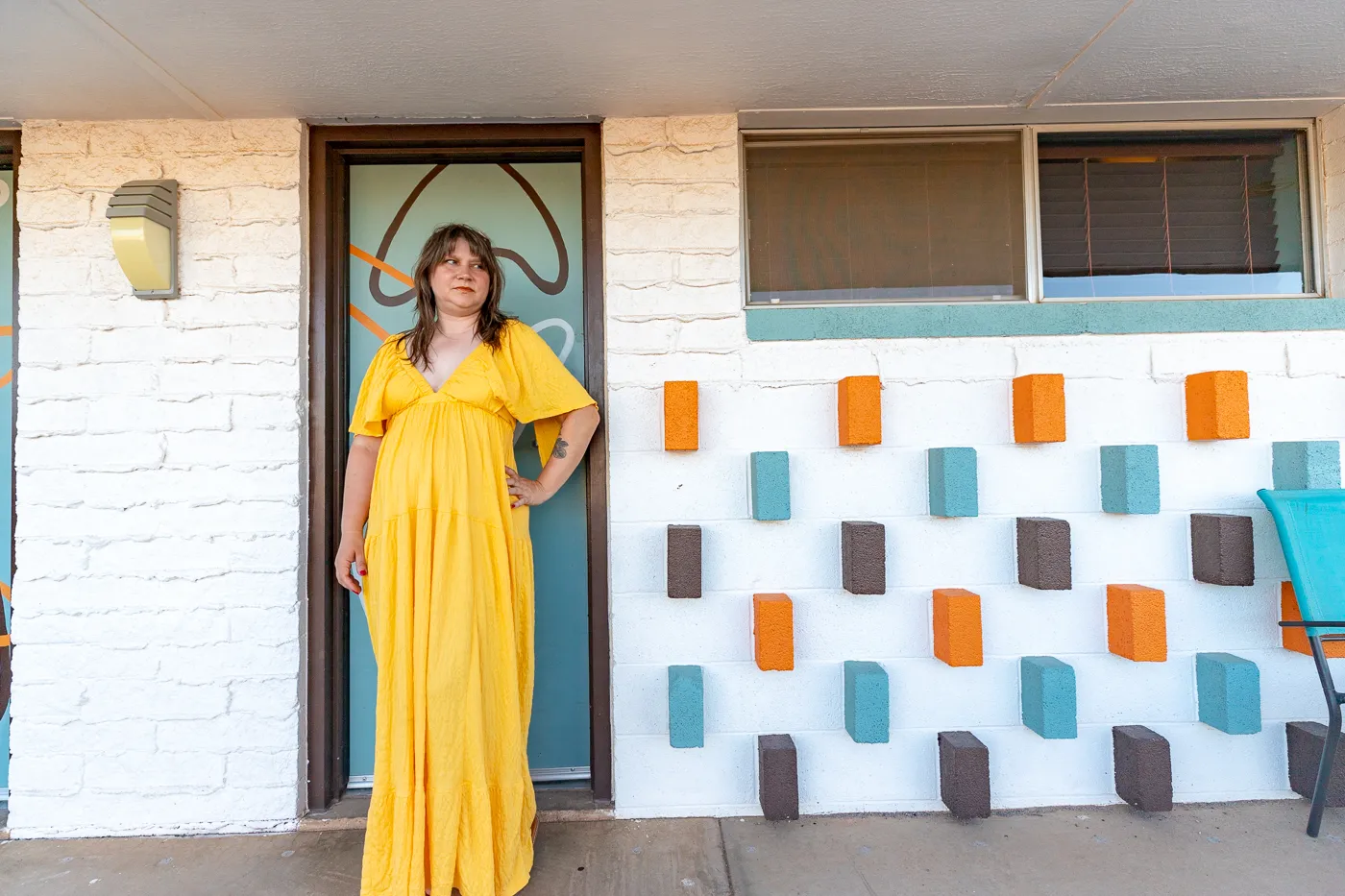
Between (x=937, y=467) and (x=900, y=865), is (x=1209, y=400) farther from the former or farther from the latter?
(x=900, y=865)

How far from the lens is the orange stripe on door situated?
2.30 m

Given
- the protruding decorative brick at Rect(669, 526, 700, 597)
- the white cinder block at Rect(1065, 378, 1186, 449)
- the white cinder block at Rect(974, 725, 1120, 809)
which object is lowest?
the white cinder block at Rect(974, 725, 1120, 809)

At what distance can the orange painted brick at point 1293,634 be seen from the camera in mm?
2082

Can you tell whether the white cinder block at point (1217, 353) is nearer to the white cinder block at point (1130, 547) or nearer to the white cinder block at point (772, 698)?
the white cinder block at point (1130, 547)

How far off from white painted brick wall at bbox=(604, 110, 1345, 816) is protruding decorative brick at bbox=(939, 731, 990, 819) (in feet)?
0.26

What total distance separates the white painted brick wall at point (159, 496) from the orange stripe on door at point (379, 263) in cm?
21

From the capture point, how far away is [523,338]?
193 centimetres

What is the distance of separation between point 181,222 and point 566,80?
48.4 inches

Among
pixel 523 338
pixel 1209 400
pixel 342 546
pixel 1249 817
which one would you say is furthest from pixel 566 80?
pixel 1249 817

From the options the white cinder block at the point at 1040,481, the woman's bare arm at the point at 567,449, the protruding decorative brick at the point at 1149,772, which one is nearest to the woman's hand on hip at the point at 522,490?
the woman's bare arm at the point at 567,449

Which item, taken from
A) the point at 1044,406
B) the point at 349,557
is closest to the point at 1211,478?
the point at 1044,406

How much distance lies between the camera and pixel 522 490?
6.14 feet

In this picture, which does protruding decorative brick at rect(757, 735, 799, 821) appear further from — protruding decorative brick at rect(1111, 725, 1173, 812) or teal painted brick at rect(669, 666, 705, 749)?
protruding decorative brick at rect(1111, 725, 1173, 812)

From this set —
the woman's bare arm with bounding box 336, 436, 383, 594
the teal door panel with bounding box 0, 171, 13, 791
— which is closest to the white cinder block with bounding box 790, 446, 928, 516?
the woman's bare arm with bounding box 336, 436, 383, 594
